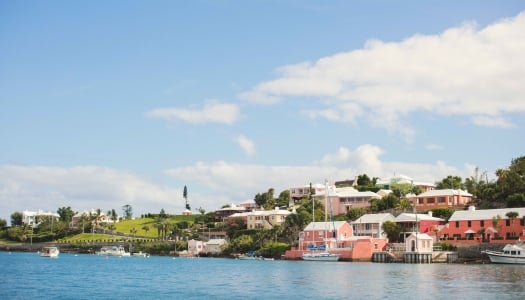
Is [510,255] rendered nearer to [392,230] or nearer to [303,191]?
[392,230]

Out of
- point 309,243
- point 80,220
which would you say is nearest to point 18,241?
point 80,220

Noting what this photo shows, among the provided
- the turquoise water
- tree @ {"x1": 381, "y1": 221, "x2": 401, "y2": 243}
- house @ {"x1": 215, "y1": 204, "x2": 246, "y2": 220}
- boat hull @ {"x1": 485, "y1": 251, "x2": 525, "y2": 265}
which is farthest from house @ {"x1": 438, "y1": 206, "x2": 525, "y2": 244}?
house @ {"x1": 215, "y1": 204, "x2": 246, "y2": 220}

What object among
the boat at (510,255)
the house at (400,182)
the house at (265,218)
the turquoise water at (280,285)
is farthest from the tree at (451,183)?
the turquoise water at (280,285)

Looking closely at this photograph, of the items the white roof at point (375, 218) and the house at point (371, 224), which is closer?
the house at point (371, 224)

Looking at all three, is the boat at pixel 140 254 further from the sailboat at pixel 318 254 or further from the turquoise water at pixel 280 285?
the turquoise water at pixel 280 285

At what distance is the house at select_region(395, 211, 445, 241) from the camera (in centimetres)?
10788

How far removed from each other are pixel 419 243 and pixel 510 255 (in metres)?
14.1

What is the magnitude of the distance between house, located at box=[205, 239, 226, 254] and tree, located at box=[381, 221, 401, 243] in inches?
1576

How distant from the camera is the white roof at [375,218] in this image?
113 m

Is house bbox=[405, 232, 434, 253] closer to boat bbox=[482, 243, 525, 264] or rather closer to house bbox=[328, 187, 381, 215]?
boat bbox=[482, 243, 525, 264]

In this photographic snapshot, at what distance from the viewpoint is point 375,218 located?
115m

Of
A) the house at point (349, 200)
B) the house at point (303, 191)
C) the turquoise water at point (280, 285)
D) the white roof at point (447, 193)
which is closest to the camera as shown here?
the turquoise water at point (280, 285)

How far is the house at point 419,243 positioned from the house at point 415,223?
19.5ft

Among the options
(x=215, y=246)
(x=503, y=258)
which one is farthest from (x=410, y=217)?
(x=215, y=246)
